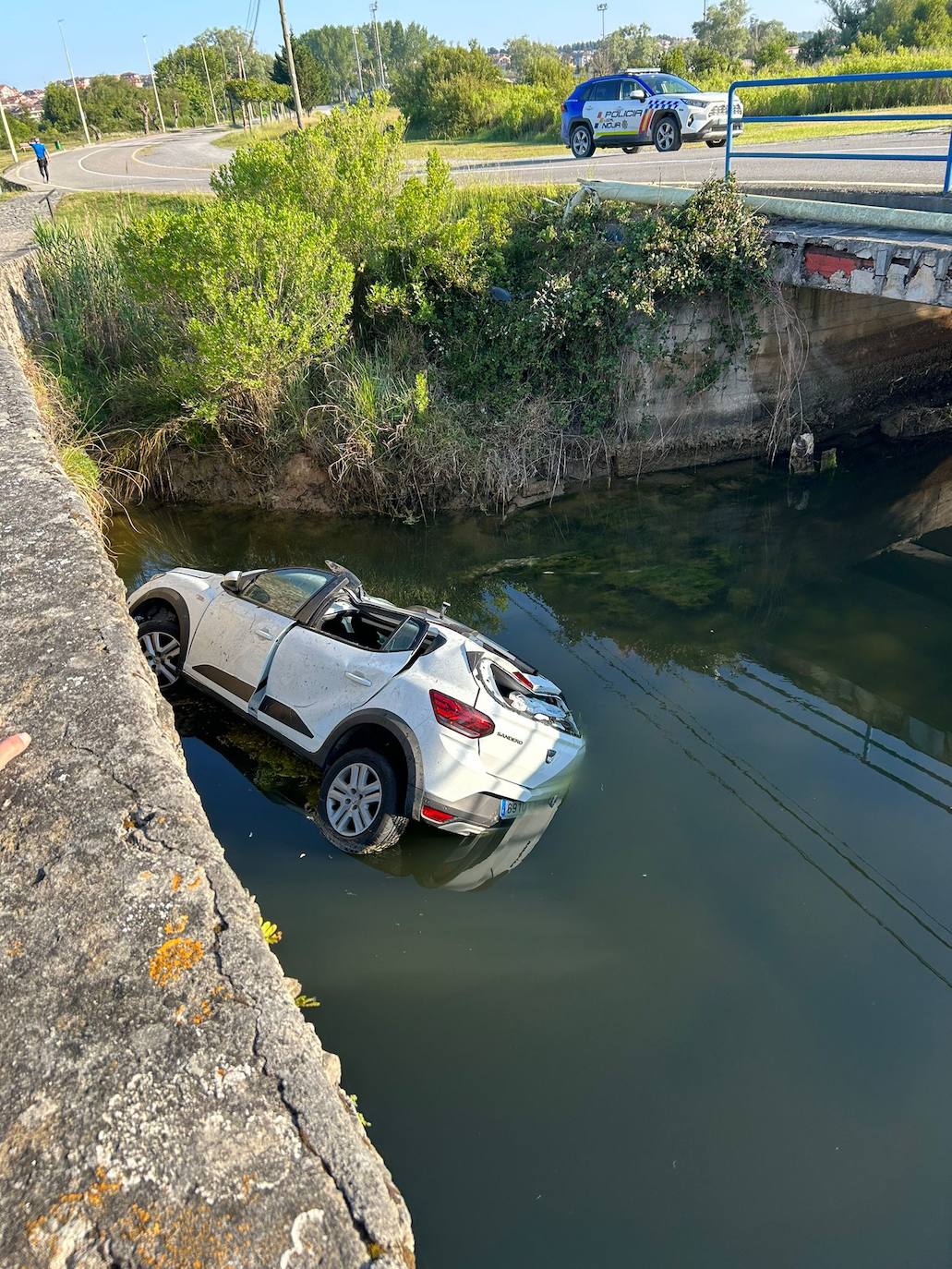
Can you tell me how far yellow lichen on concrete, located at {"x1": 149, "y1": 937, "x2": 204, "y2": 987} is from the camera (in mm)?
2508

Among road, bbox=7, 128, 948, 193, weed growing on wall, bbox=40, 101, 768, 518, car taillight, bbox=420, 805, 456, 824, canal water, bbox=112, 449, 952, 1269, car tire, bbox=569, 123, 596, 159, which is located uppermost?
car tire, bbox=569, 123, 596, 159

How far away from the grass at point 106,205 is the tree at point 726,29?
67380mm

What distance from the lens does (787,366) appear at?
13586 mm

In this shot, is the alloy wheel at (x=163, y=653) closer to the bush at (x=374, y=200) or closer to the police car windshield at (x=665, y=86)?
the bush at (x=374, y=200)

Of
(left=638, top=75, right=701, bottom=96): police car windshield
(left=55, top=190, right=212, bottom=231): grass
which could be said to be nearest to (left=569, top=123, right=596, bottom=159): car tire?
(left=638, top=75, right=701, bottom=96): police car windshield

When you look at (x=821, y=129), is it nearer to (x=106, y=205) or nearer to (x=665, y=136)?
(x=665, y=136)

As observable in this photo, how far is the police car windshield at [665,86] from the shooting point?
17.6 meters

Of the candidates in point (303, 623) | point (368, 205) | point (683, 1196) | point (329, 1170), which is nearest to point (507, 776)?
point (303, 623)

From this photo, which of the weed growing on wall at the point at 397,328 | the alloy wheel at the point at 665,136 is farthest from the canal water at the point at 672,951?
the alloy wheel at the point at 665,136

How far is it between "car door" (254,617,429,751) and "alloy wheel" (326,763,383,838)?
0.40 metres

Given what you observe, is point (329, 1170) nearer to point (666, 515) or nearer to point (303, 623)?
point (303, 623)

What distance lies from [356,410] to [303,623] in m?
5.95

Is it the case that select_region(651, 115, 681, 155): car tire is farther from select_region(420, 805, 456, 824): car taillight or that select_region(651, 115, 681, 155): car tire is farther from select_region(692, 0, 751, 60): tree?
select_region(692, 0, 751, 60): tree

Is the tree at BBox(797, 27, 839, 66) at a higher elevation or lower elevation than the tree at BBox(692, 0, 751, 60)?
lower
